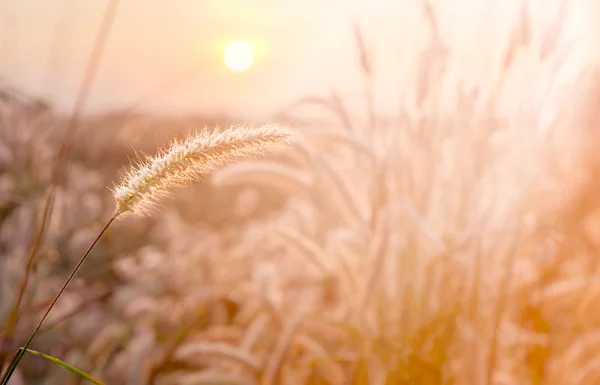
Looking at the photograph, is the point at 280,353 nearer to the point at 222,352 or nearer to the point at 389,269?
the point at 222,352

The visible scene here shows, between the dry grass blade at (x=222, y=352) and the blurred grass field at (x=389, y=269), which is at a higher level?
the blurred grass field at (x=389, y=269)

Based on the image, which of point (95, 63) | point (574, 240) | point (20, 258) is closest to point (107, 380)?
point (20, 258)

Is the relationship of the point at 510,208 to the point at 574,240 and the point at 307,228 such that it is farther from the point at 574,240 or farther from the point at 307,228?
the point at 574,240

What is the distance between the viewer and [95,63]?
60 centimetres

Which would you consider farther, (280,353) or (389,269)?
(389,269)

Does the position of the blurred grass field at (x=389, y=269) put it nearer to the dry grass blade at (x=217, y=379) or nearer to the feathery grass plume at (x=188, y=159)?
the dry grass blade at (x=217, y=379)

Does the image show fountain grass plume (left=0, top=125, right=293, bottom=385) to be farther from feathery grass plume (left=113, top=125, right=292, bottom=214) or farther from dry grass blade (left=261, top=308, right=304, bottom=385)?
dry grass blade (left=261, top=308, right=304, bottom=385)

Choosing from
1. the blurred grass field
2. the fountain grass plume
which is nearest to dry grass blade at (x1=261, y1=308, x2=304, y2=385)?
the blurred grass field

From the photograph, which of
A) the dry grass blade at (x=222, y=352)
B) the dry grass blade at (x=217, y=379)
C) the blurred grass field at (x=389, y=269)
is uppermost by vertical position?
the blurred grass field at (x=389, y=269)

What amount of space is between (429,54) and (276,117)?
28 centimetres

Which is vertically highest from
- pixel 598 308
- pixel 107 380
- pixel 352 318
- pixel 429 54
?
pixel 429 54

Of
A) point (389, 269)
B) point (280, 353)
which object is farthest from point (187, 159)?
point (389, 269)

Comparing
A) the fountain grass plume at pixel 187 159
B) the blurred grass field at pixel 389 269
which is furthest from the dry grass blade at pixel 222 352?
the fountain grass plume at pixel 187 159

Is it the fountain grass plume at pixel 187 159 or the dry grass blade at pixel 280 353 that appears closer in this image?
the fountain grass plume at pixel 187 159
